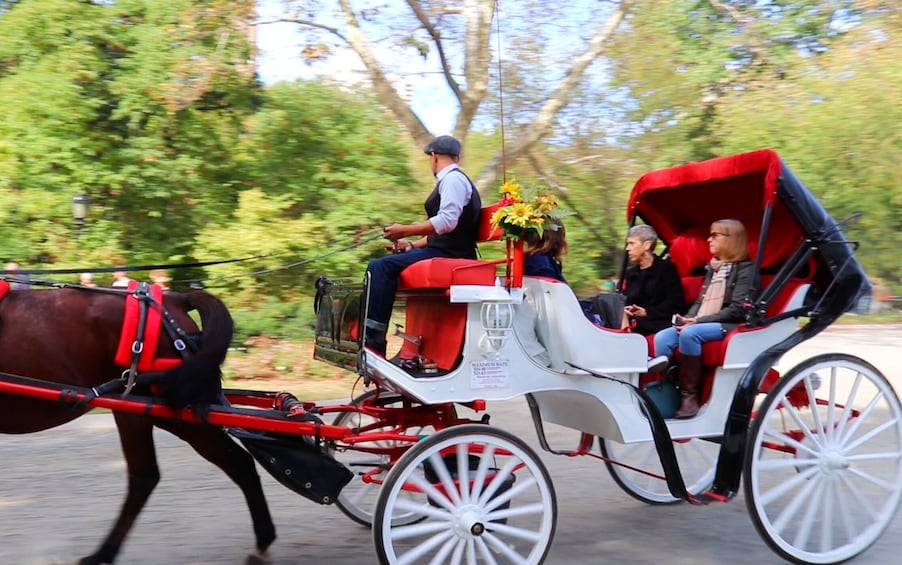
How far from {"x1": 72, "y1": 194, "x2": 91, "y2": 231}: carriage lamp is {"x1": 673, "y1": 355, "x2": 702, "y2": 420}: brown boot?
326 inches

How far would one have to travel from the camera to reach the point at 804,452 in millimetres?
4238

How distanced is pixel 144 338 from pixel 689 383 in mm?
2606

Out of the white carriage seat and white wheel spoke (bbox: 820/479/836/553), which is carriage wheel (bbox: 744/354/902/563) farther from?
the white carriage seat

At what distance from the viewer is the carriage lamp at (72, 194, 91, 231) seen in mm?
10344

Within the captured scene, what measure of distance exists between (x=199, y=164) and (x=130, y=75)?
1.43 m

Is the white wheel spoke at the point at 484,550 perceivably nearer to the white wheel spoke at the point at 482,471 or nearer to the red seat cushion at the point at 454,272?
the white wheel spoke at the point at 482,471

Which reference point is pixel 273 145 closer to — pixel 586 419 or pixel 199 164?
pixel 199 164

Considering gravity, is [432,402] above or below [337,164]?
below

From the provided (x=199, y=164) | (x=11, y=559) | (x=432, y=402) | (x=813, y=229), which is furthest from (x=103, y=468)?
(x=199, y=164)

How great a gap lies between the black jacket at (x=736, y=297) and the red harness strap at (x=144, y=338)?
2.62 m

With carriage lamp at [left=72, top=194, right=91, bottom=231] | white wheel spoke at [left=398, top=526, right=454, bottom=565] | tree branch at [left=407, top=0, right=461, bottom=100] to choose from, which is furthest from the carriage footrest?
tree branch at [left=407, top=0, right=461, bottom=100]

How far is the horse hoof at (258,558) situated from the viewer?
3.96 metres

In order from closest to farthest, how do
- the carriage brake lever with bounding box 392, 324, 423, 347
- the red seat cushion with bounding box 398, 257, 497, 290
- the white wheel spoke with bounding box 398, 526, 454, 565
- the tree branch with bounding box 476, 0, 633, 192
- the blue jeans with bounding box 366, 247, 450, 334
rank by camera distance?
the white wheel spoke with bounding box 398, 526, 454, 565 → the red seat cushion with bounding box 398, 257, 497, 290 → the blue jeans with bounding box 366, 247, 450, 334 → the carriage brake lever with bounding box 392, 324, 423, 347 → the tree branch with bounding box 476, 0, 633, 192

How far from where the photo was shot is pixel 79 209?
10.4m
